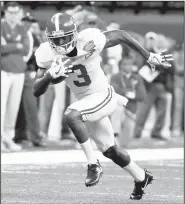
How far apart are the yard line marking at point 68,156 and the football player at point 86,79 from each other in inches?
119

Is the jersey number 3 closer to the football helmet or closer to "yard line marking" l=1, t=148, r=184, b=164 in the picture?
the football helmet

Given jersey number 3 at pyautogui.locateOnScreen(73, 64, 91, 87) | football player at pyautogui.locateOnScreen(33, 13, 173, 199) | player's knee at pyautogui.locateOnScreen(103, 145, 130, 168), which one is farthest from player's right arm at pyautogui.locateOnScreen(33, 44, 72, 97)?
player's knee at pyautogui.locateOnScreen(103, 145, 130, 168)

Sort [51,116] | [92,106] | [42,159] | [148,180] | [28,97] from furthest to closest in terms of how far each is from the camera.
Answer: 1. [51,116]
2. [28,97]
3. [42,159]
4. [148,180]
5. [92,106]

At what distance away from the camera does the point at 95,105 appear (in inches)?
276

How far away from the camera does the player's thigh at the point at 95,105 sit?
697cm

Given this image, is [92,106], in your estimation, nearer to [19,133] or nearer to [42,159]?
[42,159]

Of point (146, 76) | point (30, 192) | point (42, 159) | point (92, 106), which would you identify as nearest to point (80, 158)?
point (42, 159)

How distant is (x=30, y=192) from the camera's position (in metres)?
7.64

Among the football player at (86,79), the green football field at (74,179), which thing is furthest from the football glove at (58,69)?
the green football field at (74,179)

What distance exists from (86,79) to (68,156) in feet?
13.1

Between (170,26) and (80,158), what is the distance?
3856 millimetres

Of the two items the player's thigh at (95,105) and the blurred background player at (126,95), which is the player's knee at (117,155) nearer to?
the player's thigh at (95,105)

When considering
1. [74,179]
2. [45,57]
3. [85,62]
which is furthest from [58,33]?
[74,179]

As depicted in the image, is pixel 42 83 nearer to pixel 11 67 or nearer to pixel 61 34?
pixel 61 34
